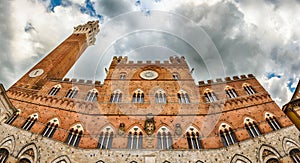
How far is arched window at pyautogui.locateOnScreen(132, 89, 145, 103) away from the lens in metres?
17.0

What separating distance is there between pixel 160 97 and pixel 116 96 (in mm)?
4153

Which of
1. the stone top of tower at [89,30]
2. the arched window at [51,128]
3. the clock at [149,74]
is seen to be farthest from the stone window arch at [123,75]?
the stone top of tower at [89,30]

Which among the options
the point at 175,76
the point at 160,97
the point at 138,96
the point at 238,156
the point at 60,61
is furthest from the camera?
the point at 60,61

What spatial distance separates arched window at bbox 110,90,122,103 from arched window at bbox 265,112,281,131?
1224cm

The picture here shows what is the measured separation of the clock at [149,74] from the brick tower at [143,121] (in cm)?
Answer: 11

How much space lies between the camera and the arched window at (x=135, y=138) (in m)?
13.2

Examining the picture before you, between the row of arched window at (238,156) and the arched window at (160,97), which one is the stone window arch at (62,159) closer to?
the row of arched window at (238,156)

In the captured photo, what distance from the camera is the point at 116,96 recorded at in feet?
57.3

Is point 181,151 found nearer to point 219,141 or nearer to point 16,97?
point 219,141

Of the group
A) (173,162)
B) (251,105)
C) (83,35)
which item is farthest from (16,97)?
(251,105)

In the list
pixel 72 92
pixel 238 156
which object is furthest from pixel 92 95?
pixel 238 156

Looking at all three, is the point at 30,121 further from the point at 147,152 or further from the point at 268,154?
the point at 268,154

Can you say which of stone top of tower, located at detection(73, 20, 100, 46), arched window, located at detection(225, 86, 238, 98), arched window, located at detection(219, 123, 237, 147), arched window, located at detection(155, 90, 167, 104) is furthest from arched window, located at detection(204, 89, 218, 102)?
stone top of tower, located at detection(73, 20, 100, 46)

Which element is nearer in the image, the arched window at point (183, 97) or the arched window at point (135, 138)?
the arched window at point (135, 138)
